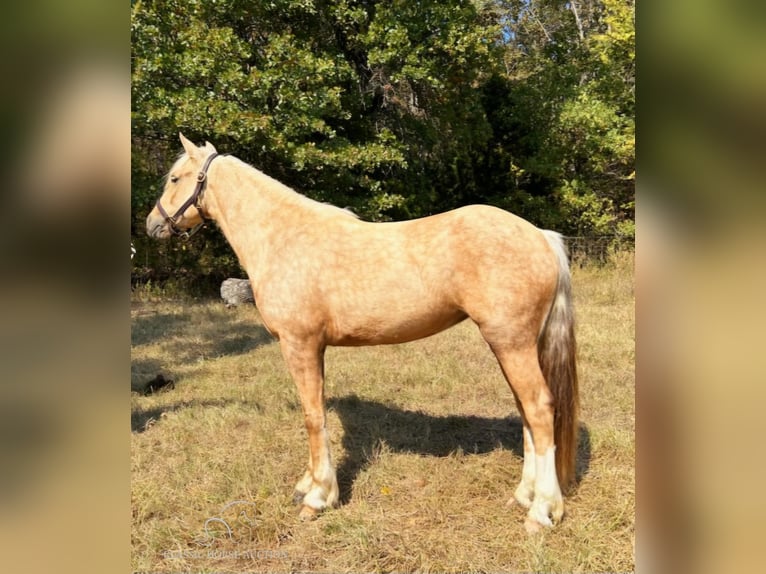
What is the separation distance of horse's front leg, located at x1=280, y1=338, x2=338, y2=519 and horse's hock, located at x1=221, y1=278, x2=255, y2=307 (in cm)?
692

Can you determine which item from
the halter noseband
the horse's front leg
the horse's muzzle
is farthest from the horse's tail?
the horse's muzzle

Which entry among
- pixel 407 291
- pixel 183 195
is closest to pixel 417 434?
pixel 407 291

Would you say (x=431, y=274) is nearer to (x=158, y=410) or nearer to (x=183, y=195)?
Result: (x=183, y=195)

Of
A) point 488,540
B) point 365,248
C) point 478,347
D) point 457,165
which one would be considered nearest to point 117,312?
point 365,248

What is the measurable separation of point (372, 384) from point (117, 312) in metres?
4.26

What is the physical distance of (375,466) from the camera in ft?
11.1

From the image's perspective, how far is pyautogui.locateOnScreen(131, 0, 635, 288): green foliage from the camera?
775 cm

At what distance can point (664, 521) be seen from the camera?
0.99 metres

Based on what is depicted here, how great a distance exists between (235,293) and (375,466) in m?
6.94

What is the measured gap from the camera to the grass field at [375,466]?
2.50 meters

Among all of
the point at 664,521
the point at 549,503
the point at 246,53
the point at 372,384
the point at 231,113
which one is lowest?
the point at 372,384

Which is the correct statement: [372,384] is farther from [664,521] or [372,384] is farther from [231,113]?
[231,113]

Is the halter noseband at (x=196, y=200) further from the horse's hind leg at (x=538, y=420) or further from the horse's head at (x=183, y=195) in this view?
the horse's hind leg at (x=538, y=420)

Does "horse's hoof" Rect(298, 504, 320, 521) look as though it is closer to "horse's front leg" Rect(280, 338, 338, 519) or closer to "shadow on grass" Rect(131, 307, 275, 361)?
"horse's front leg" Rect(280, 338, 338, 519)
